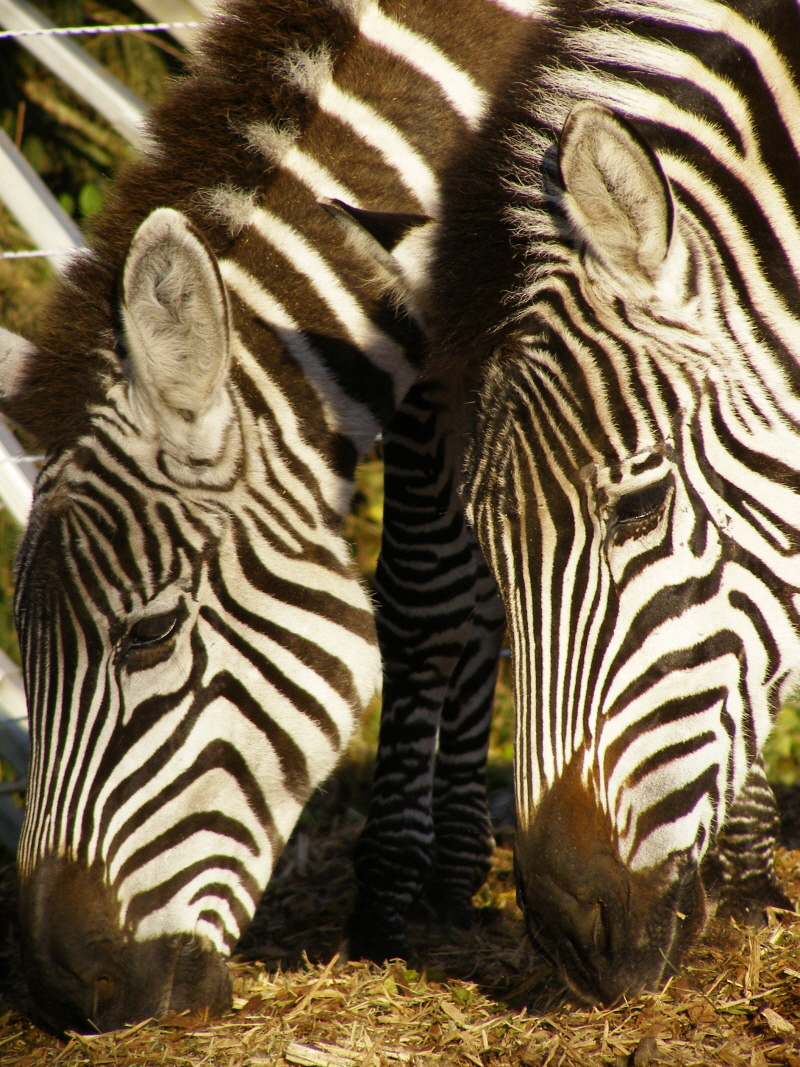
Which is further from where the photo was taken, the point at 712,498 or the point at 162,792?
the point at 162,792

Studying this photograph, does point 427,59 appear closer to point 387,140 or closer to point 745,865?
point 387,140

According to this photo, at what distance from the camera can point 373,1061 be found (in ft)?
8.87

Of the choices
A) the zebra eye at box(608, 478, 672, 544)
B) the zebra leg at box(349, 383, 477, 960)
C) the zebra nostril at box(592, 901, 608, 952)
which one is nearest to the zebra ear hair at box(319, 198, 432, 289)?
the zebra leg at box(349, 383, 477, 960)

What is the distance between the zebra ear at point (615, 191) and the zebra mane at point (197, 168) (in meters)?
1.11

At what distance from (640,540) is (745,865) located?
1.73 metres

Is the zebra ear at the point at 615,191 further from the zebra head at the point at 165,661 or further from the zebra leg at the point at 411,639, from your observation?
the zebra leg at the point at 411,639

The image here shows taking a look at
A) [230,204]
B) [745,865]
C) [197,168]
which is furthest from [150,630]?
[745,865]

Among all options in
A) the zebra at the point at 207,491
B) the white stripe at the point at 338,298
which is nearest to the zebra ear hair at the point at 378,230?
the zebra at the point at 207,491

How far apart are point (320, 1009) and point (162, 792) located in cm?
95

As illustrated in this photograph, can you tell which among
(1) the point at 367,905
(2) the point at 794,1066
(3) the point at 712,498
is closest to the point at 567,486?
(3) the point at 712,498

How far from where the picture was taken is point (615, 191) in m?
2.26

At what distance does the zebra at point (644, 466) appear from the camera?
2.37 m

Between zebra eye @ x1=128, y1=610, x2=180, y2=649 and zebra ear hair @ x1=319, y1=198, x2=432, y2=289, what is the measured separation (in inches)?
48.1

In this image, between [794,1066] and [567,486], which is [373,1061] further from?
[567,486]
